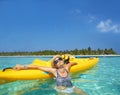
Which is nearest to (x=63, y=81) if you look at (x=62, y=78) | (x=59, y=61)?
(x=62, y=78)

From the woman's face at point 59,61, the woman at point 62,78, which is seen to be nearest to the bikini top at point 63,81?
the woman at point 62,78

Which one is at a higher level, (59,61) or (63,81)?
(59,61)

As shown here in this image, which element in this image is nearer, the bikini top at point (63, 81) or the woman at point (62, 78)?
the woman at point (62, 78)

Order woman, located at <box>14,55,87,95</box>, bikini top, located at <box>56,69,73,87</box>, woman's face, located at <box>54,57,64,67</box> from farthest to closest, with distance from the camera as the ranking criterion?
1. woman's face, located at <box>54,57,64,67</box>
2. bikini top, located at <box>56,69,73,87</box>
3. woman, located at <box>14,55,87,95</box>

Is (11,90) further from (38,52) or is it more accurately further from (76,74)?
(38,52)

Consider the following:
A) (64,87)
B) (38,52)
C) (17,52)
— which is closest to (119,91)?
(64,87)

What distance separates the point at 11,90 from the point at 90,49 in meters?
39.4

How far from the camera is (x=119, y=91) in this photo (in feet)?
17.1

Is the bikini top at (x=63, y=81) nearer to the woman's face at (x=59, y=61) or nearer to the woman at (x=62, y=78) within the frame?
the woman at (x=62, y=78)

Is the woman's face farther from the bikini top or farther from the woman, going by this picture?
the bikini top

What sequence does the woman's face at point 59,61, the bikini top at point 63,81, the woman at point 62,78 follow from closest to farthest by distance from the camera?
1. the woman at point 62,78
2. the bikini top at point 63,81
3. the woman's face at point 59,61

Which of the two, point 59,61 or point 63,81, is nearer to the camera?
point 63,81

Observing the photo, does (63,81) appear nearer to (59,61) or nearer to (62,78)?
(62,78)

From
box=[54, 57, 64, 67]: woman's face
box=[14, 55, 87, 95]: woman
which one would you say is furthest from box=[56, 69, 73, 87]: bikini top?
box=[54, 57, 64, 67]: woman's face
